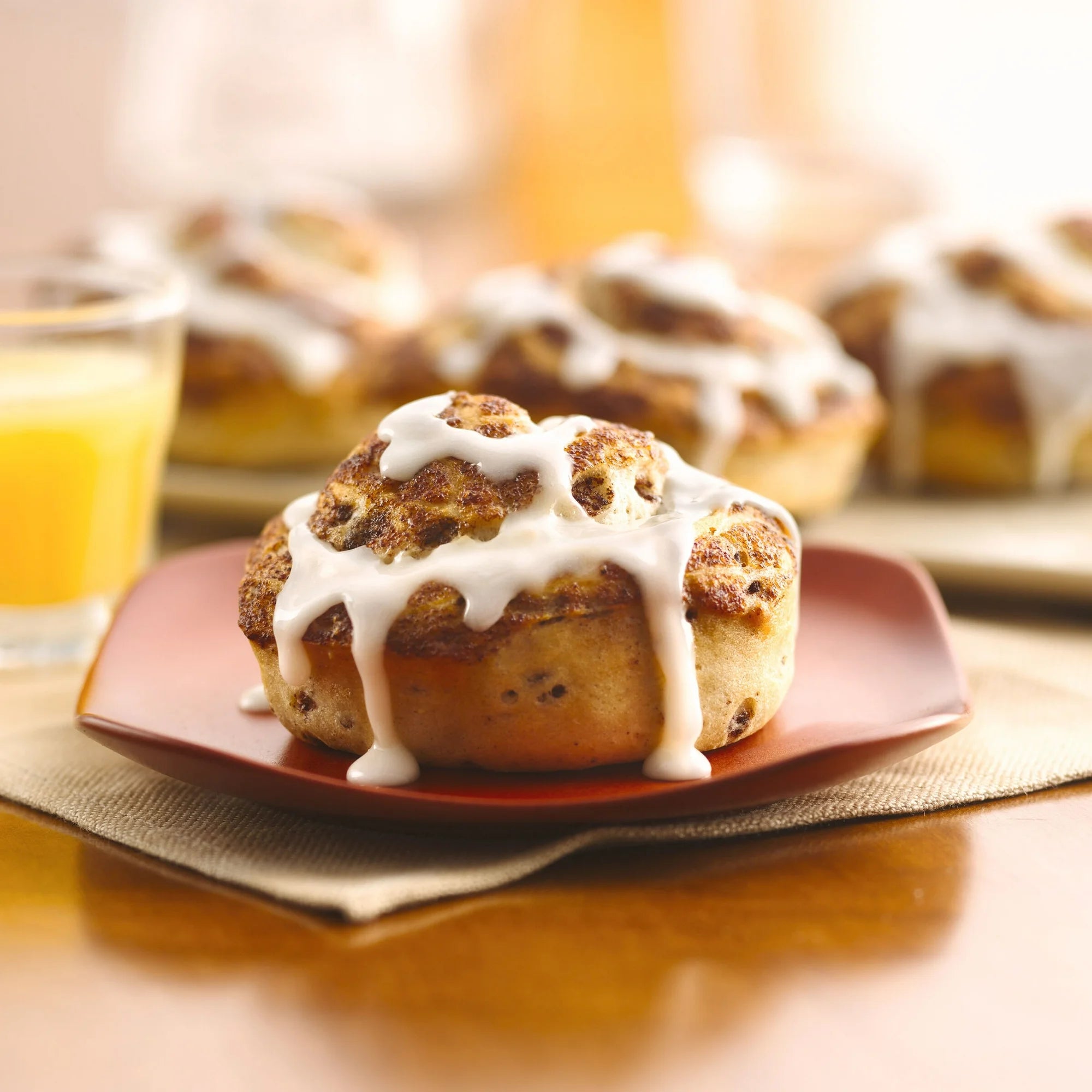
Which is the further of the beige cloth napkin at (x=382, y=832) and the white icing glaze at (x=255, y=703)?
the white icing glaze at (x=255, y=703)

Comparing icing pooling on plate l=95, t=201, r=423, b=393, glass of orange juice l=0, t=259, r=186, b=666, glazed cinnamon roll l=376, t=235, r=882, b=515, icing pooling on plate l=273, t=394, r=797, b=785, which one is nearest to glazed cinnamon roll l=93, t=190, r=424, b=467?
icing pooling on plate l=95, t=201, r=423, b=393

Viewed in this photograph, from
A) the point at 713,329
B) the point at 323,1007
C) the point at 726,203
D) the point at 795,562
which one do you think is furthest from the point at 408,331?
the point at 726,203

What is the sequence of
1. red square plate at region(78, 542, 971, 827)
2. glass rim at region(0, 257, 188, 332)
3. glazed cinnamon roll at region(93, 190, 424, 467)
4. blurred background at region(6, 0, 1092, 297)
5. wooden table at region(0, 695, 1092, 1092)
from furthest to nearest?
blurred background at region(6, 0, 1092, 297) < glazed cinnamon roll at region(93, 190, 424, 467) < glass rim at region(0, 257, 188, 332) < red square plate at region(78, 542, 971, 827) < wooden table at region(0, 695, 1092, 1092)

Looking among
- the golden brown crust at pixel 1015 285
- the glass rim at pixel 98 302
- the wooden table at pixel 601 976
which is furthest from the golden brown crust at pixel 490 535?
the golden brown crust at pixel 1015 285

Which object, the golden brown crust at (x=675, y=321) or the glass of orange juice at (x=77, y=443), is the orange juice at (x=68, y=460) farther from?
the golden brown crust at (x=675, y=321)

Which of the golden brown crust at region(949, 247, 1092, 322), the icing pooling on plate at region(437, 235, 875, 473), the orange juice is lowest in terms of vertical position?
the orange juice

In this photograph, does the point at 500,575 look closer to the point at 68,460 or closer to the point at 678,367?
the point at 68,460

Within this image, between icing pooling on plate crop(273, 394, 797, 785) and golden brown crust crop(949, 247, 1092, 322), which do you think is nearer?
icing pooling on plate crop(273, 394, 797, 785)

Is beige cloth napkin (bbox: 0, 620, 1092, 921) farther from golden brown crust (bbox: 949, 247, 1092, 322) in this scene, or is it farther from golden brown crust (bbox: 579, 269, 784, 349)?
golden brown crust (bbox: 949, 247, 1092, 322)
